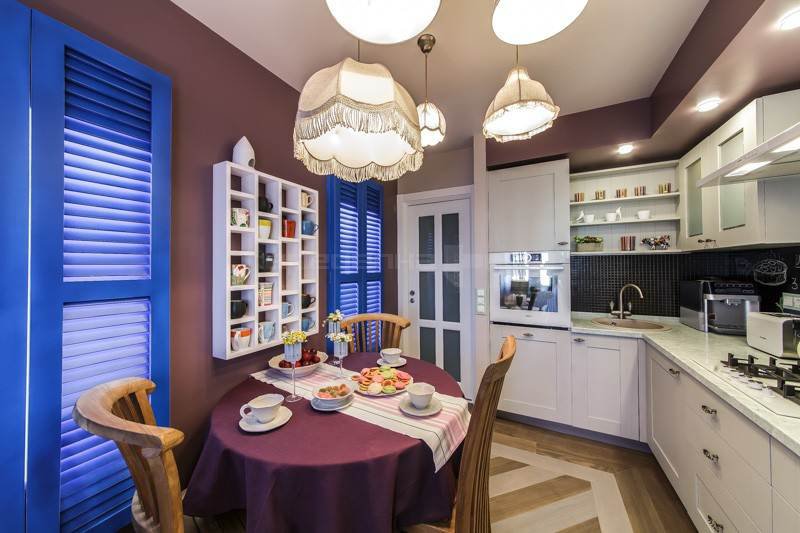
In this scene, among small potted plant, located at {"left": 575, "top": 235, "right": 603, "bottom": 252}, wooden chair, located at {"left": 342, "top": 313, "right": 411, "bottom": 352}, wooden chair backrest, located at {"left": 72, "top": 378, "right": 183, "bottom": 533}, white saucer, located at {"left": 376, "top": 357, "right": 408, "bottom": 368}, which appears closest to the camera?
wooden chair backrest, located at {"left": 72, "top": 378, "right": 183, "bottom": 533}

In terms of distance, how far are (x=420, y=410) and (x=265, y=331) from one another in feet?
3.30

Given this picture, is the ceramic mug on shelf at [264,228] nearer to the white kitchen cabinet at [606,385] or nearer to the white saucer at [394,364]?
the white saucer at [394,364]

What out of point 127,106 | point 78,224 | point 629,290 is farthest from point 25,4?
point 629,290

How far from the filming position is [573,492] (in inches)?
70.9

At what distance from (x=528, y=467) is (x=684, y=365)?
1166 mm

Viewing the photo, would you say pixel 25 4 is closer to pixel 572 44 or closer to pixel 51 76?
pixel 51 76

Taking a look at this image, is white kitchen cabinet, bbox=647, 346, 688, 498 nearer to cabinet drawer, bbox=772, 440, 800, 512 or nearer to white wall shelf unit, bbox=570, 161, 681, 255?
cabinet drawer, bbox=772, 440, 800, 512

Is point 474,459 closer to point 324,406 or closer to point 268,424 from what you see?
point 324,406

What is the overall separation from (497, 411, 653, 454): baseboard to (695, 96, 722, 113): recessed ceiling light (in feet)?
7.39

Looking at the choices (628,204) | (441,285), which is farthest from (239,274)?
(628,204)

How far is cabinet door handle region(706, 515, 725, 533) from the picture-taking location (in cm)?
125

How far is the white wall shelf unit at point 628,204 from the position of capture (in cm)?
245

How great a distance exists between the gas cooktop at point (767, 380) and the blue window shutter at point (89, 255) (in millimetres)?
2406

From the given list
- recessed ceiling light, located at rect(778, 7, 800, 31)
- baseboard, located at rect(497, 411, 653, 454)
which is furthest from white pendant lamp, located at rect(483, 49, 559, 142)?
baseboard, located at rect(497, 411, 653, 454)
